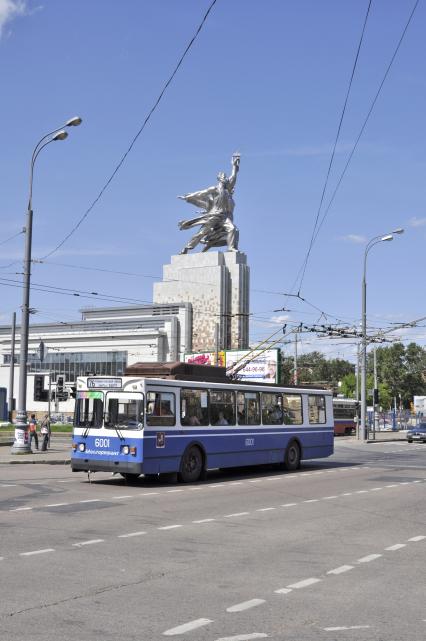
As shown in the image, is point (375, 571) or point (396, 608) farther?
point (375, 571)

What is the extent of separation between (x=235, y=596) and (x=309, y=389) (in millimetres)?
18648

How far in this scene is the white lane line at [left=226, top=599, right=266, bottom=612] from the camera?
7035 mm

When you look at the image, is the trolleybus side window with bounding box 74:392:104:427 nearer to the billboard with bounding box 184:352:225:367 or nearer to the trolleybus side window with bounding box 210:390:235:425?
the trolleybus side window with bounding box 210:390:235:425

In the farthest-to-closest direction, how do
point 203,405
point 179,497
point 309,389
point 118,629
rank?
point 309,389 < point 203,405 < point 179,497 < point 118,629

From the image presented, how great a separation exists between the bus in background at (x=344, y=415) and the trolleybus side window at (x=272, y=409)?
40543 millimetres

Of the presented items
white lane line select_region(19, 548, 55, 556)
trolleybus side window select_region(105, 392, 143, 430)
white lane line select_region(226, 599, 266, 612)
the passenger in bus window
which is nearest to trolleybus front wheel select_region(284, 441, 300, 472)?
the passenger in bus window

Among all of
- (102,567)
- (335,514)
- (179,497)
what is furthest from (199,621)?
(179,497)

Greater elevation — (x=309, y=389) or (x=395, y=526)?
(x=309, y=389)

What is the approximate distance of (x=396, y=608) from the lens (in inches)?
285

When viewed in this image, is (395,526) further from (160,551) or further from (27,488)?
(27,488)

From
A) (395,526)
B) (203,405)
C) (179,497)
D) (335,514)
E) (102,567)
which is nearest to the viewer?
(102,567)

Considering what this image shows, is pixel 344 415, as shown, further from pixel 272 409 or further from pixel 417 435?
pixel 272 409

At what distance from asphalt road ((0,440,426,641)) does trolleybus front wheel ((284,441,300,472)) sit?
643 centimetres

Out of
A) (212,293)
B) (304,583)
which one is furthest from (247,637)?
(212,293)
